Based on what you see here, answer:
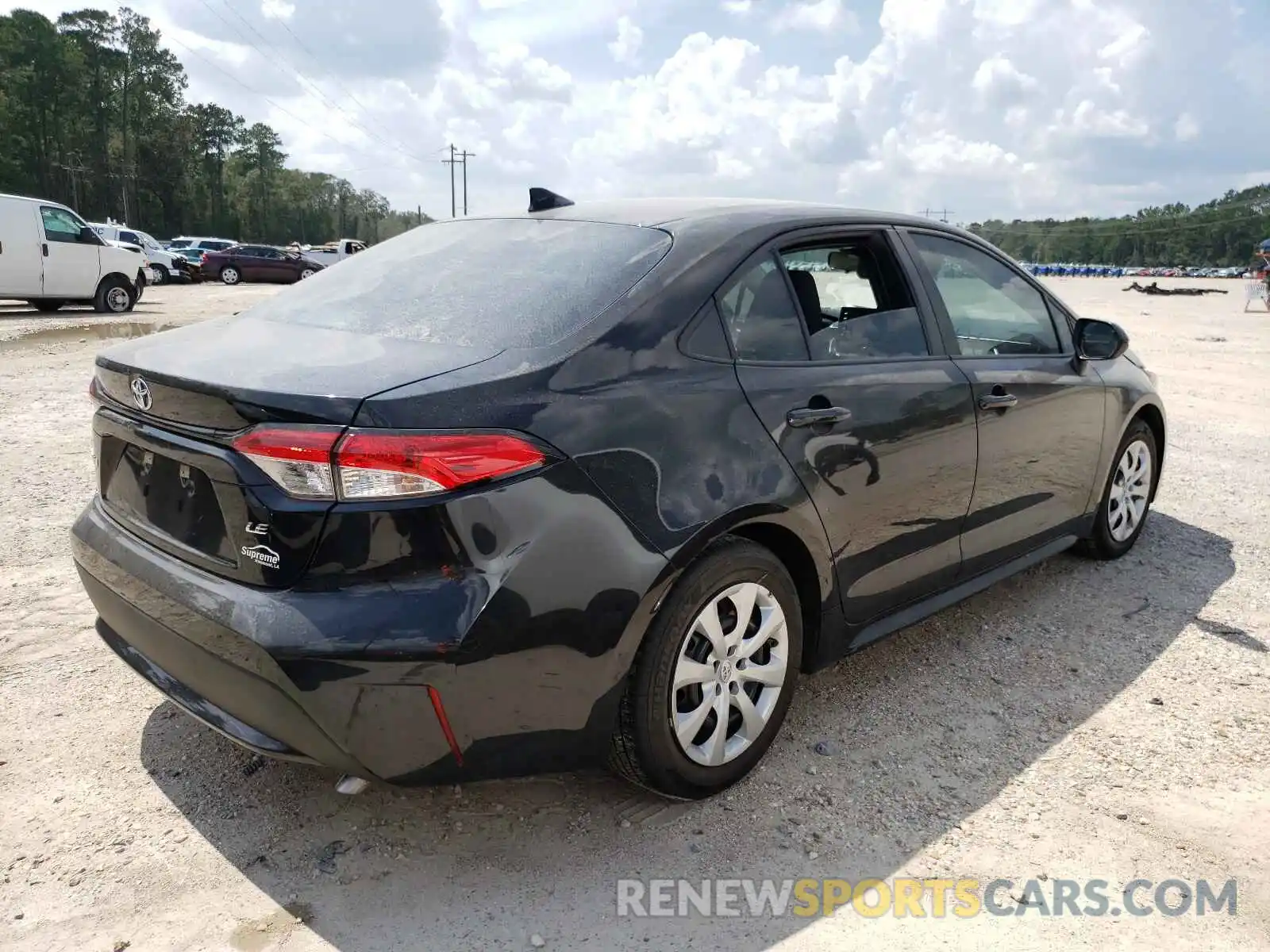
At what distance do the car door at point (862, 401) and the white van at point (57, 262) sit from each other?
15839mm

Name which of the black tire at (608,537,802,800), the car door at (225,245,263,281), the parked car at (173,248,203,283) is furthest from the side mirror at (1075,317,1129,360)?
the car door at (225,245,263,281)

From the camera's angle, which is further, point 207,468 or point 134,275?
point 134,275

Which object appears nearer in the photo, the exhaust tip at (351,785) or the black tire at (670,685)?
the exhaust tip at (351,785)

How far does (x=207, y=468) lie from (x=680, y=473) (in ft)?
3.70

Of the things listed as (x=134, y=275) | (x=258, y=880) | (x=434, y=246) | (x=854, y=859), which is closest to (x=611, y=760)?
(x=854, y=859)

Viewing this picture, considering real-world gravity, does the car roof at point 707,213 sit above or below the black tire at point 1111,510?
above

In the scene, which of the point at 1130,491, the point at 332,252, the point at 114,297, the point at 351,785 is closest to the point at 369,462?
the point at 351,785

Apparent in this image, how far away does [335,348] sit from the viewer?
7.98ft

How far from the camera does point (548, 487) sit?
2.19 m

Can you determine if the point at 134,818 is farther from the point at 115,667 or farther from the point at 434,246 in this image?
the point at 434,246

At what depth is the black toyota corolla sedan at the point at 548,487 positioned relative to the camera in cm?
210

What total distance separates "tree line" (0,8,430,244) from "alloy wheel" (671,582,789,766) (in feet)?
281

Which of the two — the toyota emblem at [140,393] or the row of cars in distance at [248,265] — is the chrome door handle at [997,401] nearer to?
the toyota emblem at [140,393]

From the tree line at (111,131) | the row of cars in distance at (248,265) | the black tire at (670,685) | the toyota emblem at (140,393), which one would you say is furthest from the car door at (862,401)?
the tree line at (111,131)
